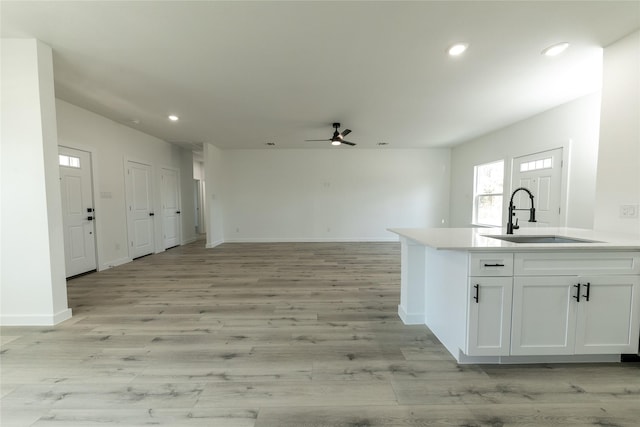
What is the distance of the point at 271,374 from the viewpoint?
174 centimetres

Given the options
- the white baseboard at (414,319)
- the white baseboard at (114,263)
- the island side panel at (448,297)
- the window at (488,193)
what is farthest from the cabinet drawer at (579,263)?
the white baseboard at (114,263)

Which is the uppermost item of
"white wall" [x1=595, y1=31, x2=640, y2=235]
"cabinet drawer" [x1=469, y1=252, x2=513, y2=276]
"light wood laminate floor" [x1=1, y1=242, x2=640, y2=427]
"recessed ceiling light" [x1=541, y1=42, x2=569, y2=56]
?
"recessed ceiling light" [x1=541, y1=42, x2=569, y2=56]

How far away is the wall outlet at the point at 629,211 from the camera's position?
2.14 m

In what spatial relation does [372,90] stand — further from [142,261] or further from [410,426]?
[142,261]

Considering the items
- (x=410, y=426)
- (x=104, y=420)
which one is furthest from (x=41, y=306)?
(x=410, y=426)

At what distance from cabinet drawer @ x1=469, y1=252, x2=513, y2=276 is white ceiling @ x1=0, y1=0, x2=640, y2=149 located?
1.84 m

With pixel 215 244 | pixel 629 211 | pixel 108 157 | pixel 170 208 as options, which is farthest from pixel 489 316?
pixel 170 208

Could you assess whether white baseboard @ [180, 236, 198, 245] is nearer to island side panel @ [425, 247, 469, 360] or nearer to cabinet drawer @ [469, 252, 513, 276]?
island side panel @ [425, 247, 469, 360]

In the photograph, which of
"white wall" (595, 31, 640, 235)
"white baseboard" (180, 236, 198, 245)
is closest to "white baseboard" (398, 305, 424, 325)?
"white wall" (595, 31, 640, 235)

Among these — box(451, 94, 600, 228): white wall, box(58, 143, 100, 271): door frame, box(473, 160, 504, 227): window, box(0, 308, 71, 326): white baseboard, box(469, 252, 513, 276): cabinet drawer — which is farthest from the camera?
box(473, 160, 504, 227): window

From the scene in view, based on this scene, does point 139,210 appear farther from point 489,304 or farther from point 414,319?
point 489,304

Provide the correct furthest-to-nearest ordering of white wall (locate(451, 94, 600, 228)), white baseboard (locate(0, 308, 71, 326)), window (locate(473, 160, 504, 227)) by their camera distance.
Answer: window (locate(473, 160, 504, 227)) → white wall (locate(451, 94, 600, 228)) → white baseboard (locate(0, 308, 71, 326))

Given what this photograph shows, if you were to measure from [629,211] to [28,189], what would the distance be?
5.45 metres

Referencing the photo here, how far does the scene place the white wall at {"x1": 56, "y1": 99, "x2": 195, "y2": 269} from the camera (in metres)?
3.90
